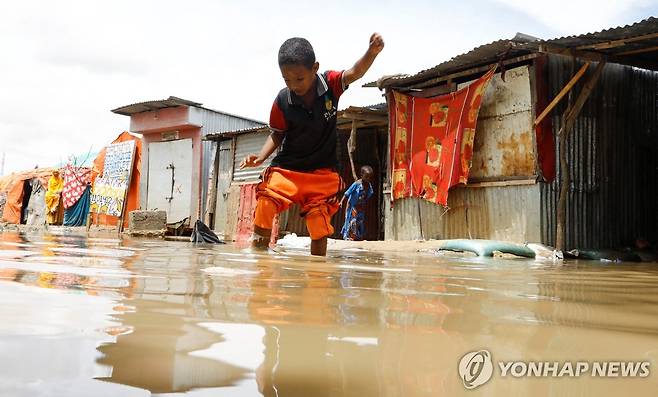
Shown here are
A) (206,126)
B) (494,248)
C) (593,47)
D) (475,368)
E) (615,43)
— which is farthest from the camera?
(206,126)

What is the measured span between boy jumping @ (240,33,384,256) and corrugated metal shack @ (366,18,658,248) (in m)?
3.86

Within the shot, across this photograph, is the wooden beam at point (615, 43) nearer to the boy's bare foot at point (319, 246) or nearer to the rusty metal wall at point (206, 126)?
the boy's bare foot at point (319, 246)

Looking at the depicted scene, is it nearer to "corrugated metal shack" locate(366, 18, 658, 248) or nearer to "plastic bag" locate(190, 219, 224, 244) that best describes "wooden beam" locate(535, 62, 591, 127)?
"corrugated metal shack" locate(366, 18, 658, 248)

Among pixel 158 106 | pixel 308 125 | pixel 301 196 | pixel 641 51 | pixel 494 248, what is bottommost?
pixel 494 248

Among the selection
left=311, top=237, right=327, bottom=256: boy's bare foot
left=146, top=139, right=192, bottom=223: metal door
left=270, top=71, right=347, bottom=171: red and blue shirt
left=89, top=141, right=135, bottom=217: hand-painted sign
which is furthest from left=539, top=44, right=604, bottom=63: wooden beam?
left=89, top=141, right=135, bottom=217: hand-painted sign

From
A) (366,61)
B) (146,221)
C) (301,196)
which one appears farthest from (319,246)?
(146,221)

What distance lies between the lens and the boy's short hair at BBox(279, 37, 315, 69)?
3713 mm

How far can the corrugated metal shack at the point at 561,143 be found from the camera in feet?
23.6

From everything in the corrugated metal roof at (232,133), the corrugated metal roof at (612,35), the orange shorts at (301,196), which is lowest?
the orange shorts at (301,196)

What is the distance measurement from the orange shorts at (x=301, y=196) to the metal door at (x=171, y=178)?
1347cm

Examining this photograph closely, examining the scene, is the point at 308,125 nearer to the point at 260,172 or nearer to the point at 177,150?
the point at 260,172

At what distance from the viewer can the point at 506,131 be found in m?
7.75

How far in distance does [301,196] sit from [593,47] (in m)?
4.78

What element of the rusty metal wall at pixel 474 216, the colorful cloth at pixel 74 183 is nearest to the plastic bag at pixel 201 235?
the rusty metal wall at pixel 474 216
